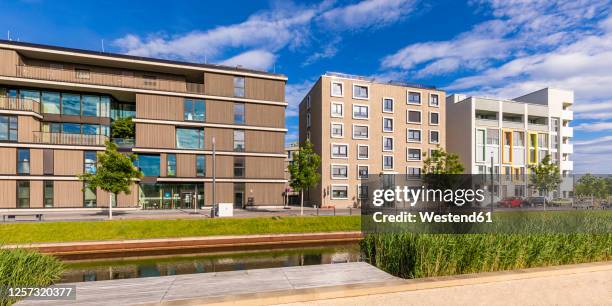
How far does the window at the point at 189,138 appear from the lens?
111 ft

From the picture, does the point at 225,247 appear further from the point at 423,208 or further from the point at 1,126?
the point at 1,126

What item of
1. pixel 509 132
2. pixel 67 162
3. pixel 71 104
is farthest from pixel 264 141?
pixel 509 132

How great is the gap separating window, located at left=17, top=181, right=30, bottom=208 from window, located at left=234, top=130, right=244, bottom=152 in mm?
20421

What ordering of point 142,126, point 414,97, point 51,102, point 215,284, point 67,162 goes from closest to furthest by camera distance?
point 215,284
point 67,162
point 51,102
point 142,126
point 414,97

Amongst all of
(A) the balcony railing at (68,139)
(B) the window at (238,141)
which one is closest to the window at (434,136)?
(B) the window at (238,141)

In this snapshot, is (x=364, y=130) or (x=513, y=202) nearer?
(x=513, y=202)

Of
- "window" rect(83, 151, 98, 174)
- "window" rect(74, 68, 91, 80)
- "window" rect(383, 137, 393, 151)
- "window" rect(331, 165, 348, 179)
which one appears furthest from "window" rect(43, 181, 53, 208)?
"window" rect(383, 137, 393, 151)

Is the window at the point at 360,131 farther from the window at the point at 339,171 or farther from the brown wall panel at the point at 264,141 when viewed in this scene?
the brown wall panel at the point at 264,141

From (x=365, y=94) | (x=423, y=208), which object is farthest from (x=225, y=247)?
(x=365, y=94)

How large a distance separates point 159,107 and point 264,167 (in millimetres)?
13729

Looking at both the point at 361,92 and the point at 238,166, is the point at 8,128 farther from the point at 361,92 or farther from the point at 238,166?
the point at 361,92

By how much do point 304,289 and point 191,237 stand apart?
14.4 meters

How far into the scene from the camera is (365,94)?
1704 inches

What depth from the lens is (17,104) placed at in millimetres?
29000
